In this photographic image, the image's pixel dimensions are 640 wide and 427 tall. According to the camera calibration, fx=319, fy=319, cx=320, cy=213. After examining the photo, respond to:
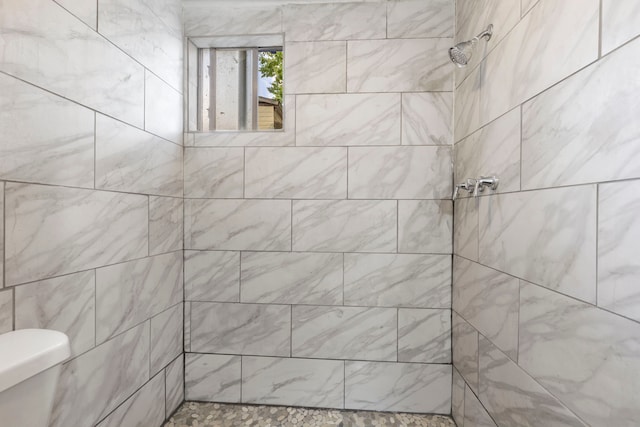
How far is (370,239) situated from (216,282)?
881mm

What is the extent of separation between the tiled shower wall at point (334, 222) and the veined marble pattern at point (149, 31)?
0.17 meters

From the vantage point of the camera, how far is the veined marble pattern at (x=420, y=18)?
66.1 inches

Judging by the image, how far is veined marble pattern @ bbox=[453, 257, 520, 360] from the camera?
1078 millimetres

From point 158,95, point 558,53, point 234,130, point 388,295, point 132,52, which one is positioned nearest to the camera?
point 558,53

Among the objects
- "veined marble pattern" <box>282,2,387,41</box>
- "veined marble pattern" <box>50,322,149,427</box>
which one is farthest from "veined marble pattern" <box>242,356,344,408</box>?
"veined marble pattern" <box>282,2,387,41</box>

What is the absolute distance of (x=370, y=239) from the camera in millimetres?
1704

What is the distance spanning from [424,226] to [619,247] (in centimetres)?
103

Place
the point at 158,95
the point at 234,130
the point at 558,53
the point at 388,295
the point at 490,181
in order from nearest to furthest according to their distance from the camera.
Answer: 1. the point at 558,53
2. the point at 490,181
3. the point at 158,95
4. the point at 388,295
5. the point at 234,130

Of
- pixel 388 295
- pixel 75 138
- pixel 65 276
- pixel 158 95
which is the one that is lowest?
pixel 388 295

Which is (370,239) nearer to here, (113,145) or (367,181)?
(367,181)

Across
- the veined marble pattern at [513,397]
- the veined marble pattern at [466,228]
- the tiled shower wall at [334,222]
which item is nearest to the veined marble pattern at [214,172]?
the tiled shower wall at [334,222]

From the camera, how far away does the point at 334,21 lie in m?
1.71

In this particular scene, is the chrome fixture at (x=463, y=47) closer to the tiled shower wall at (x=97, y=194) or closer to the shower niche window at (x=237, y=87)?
the shower niche window at (x=237, y=87)

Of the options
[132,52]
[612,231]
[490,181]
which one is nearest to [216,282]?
[132,52]
